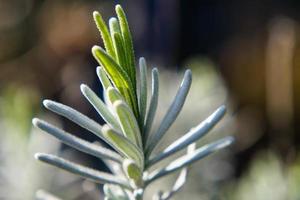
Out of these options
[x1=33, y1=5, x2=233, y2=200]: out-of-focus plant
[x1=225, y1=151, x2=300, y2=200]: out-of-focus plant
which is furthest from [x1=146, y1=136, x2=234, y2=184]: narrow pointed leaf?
[x1=225, y1=151, x2=300, y2=200]: out-of-focus plant

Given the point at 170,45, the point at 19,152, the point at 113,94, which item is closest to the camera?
the point at 113,94

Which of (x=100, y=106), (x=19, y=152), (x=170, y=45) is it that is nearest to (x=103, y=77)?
(x=100, y=106)

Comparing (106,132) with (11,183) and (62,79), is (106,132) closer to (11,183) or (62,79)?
(11,183)

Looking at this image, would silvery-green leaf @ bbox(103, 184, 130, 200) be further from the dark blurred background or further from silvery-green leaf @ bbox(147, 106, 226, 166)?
the dark blurred background

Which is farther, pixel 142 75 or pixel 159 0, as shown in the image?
pixel 159 0

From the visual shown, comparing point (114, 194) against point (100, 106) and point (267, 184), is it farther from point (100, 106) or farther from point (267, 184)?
point (267, 184)

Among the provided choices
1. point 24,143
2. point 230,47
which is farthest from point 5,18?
point 24,143

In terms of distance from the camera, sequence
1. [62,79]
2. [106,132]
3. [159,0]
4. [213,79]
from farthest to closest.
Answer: [62,79]
[159,0]
[213,79]
[106,132]
